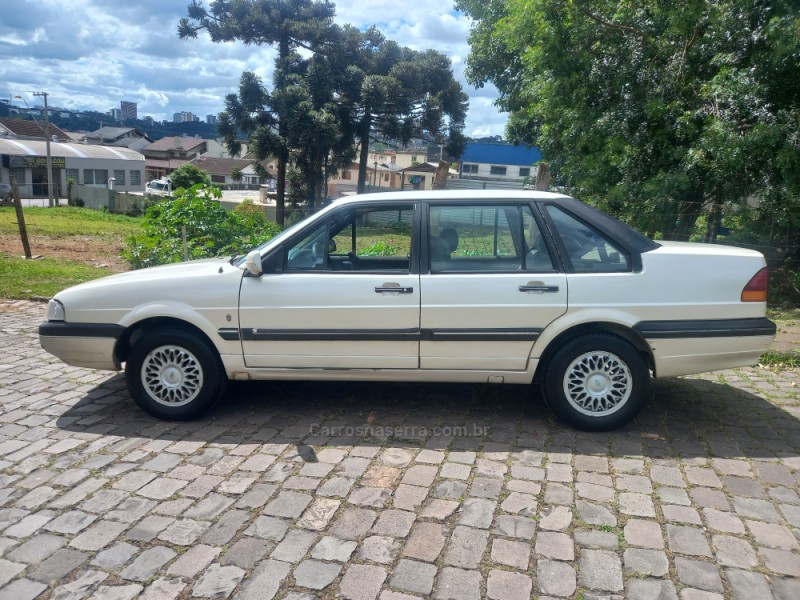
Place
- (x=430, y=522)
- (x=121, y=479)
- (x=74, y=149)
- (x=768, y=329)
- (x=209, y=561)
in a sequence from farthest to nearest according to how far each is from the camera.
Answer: (x=74, y=149), (x=768, y=329), (x=121, y=479), (x=430, y=522), (x=209, y=561)

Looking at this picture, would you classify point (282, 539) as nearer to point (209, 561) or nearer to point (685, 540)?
point (209, 561)

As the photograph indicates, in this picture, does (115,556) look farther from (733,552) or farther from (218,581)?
(733,552)

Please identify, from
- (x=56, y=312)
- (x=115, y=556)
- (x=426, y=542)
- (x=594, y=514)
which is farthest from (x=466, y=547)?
(x=56, y=312)

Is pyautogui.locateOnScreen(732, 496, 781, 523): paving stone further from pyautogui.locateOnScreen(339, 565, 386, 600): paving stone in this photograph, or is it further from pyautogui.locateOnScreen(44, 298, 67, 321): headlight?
→ pyautogui.locateOnScreen(44, 298, 67, 321): headlight

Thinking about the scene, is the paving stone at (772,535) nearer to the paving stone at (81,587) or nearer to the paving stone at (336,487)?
the paving stone at (336,487)

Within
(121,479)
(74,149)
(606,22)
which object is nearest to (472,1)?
(606,22)

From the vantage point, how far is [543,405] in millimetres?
5383

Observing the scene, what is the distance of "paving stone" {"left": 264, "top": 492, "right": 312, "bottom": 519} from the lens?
12.1 ft

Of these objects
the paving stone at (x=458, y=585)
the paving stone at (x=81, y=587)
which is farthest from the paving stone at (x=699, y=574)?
the paving stone at (x=81, y=587)

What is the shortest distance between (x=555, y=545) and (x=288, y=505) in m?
1.47

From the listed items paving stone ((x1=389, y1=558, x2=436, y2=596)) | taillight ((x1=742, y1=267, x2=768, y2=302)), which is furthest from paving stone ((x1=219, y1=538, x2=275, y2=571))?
taillight ((x1=742, y1=267, x2=768, y2=302))

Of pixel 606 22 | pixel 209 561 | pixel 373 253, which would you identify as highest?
pixel 606 22

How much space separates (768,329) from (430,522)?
9.29 ft

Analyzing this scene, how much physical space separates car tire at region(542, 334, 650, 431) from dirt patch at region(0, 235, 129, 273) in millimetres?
10068
